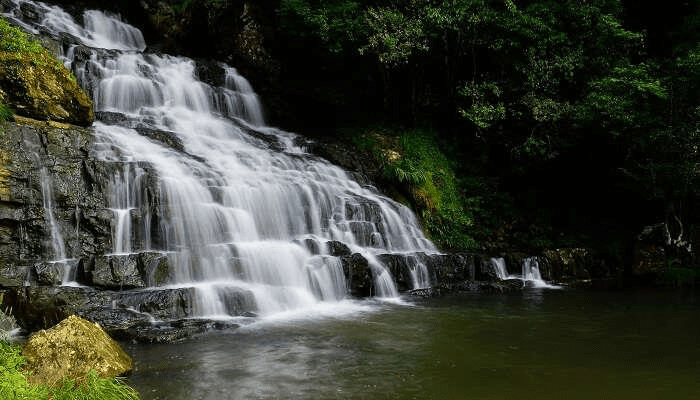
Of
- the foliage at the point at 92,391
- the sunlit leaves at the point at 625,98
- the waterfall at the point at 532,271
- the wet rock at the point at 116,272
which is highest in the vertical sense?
the sunlit leaves at the point at 625,98

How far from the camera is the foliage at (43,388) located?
401 cm

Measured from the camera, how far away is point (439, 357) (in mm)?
7031

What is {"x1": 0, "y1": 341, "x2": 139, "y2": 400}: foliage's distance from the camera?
401cm

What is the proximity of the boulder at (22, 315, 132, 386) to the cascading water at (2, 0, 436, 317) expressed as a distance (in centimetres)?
323

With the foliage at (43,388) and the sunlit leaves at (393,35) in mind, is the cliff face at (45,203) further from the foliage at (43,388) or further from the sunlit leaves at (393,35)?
the sunlit leaves at (393,35)

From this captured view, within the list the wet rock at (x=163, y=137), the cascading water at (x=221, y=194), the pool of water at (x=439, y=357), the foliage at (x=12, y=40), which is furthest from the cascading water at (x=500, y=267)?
the foliage at (x=12, y=40)

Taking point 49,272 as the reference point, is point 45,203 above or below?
above

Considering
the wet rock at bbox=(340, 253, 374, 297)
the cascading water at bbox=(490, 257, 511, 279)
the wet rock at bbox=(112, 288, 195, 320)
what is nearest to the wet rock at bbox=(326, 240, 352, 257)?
the wet rock at bbox=(340, 253, 374, 297)

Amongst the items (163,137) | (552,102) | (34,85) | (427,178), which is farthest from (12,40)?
(552,102)

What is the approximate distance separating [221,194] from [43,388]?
809 centimetres

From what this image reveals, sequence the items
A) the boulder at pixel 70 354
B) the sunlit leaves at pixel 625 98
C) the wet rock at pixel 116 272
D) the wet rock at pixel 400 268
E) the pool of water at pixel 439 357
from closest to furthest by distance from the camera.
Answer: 1. the boulder at pixel 70 354
2. the pool of water at pixel 439 357
3. the wet rock at pixel 116 272
4. the wet rock at pixel 400 268
5. the sunlit leaves at pixel 625 98

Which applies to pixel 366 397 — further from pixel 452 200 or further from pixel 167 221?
pixel 452 200

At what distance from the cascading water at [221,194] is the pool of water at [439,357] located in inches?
65.5

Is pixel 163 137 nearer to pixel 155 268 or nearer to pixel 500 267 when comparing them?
pixel 155 268
